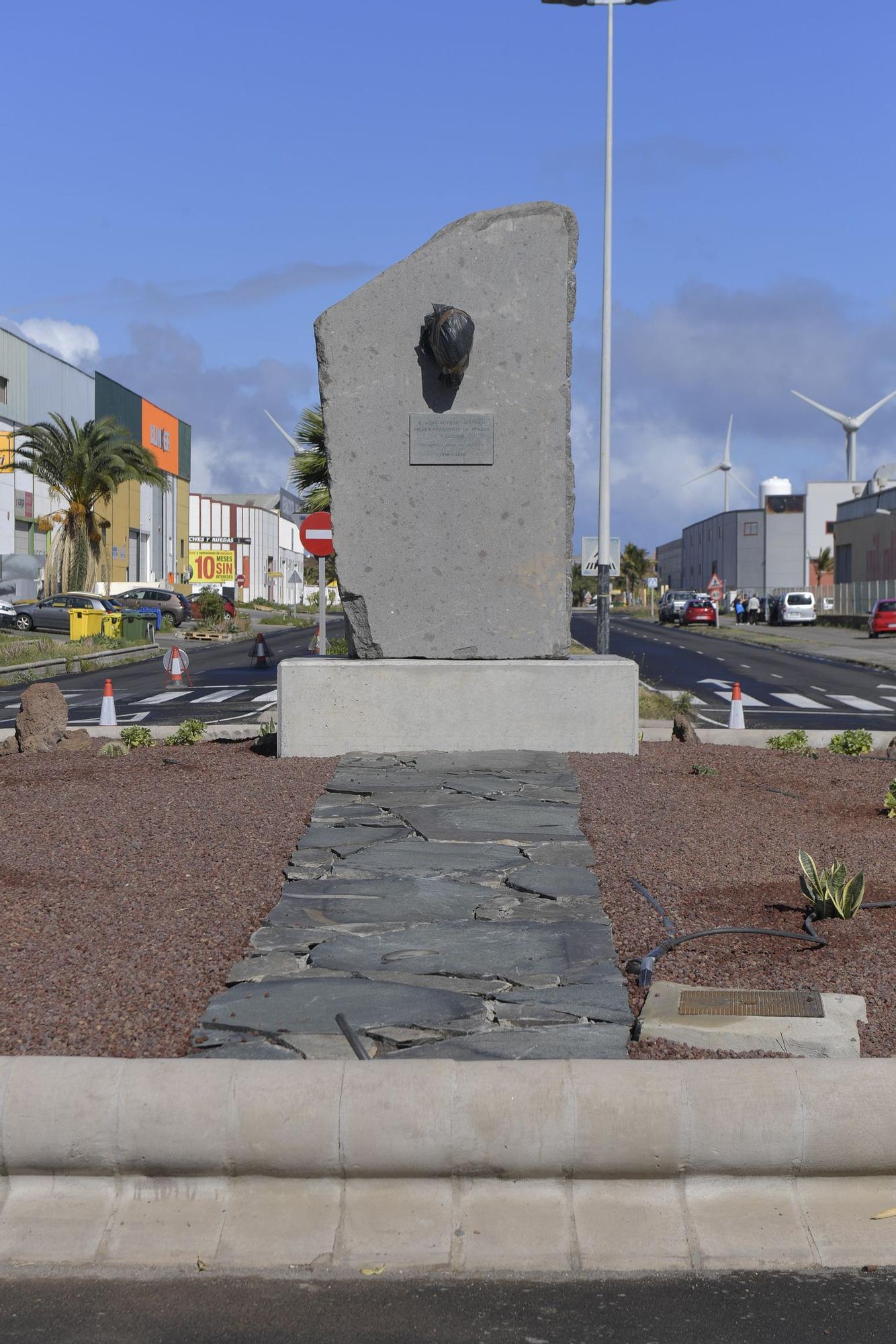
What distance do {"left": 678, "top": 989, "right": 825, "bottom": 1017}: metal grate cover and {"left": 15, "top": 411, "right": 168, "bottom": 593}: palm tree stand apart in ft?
175

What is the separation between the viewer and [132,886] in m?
6.79

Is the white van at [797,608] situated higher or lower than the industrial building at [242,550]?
lower

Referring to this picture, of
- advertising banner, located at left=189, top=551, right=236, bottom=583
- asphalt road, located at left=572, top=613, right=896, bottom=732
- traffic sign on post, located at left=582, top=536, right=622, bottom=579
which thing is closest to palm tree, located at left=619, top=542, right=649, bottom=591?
advertising banner, located at left=189, top=551, right=236, bottom=583

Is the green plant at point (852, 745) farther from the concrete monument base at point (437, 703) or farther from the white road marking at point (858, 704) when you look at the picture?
the white road marking at point (858, 704)

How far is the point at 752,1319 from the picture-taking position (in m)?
3.52

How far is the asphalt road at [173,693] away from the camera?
20156mm

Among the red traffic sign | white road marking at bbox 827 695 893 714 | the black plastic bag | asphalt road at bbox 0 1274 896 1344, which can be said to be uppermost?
the black plastic bag

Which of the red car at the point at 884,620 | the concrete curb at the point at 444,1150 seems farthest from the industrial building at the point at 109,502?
the concrete curb at the point at 444,1150

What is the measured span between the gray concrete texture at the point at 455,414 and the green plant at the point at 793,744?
274 centimetres

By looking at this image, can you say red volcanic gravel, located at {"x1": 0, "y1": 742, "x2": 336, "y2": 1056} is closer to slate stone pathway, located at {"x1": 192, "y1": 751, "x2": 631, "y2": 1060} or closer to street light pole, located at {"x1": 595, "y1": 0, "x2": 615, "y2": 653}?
slate stone pathway, located at {"x1": 192, "y1": 751, "x2": 631, "y2": 1060}

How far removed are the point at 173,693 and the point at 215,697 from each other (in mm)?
1561

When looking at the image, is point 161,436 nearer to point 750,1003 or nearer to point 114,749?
point 114,749

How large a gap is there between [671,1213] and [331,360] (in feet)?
25.2

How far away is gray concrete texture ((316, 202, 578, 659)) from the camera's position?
10.4m
